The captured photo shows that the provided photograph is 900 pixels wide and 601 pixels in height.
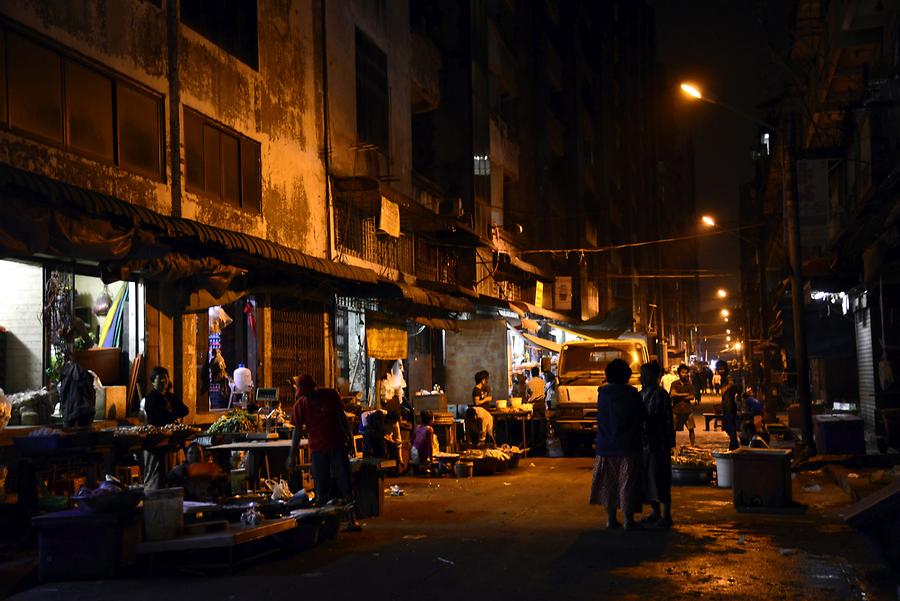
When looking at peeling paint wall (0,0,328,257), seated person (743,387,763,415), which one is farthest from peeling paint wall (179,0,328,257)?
seated person (743,387,763,415)

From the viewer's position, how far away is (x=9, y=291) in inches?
501

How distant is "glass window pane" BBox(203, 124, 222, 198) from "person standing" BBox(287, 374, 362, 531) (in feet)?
19.5

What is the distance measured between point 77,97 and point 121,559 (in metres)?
7.14

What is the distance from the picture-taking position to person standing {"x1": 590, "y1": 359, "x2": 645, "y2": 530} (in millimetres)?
10992

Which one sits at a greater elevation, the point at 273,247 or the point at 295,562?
the point at 273,247

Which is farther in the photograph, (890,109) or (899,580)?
(890,109)

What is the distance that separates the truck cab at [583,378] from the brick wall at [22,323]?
13.3m

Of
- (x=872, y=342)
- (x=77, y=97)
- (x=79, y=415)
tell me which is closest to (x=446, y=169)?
(x=872, y=342)

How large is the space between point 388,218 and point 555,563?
45.9ft

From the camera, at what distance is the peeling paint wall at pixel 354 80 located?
21469mm

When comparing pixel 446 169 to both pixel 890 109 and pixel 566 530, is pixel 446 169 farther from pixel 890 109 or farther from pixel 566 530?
pixel 566 530

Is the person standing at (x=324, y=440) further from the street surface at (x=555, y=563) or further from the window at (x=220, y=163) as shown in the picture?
the window at (x=220, y=163)

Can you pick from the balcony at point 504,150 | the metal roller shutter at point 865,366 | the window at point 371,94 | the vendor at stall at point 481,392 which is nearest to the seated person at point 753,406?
the metal roller shutter at point 865,366

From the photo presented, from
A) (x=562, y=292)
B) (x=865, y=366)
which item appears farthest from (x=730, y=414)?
(x=562, y=292)
